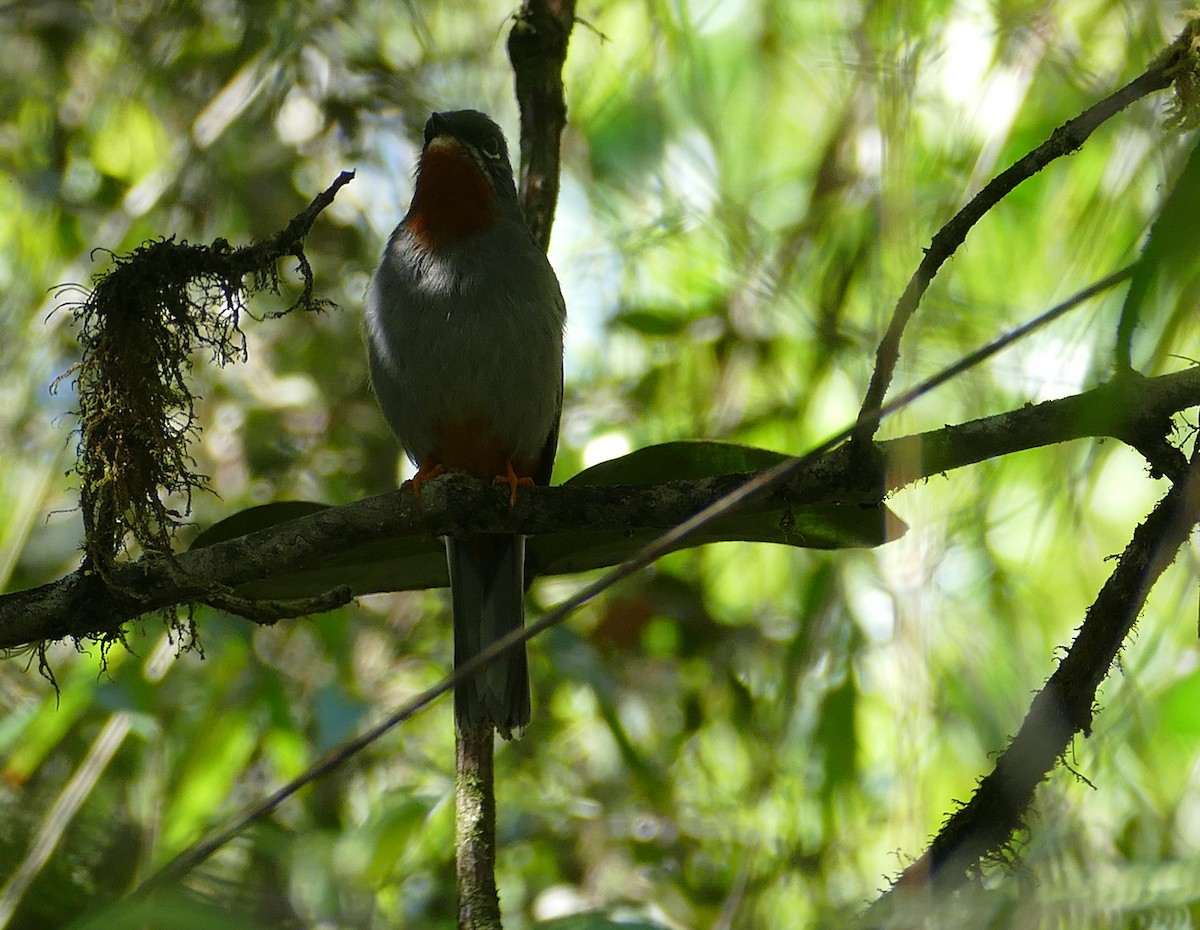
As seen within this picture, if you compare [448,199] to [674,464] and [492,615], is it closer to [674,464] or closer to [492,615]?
[492,615]

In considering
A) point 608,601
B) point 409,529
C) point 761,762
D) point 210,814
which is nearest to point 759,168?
point 608,601

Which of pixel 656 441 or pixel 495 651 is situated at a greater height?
pixel 656 441

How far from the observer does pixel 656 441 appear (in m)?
5.30

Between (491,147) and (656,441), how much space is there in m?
1.52

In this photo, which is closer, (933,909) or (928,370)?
(933,909)

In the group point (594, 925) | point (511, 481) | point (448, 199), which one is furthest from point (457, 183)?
point (594, 925)

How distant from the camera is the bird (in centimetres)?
398

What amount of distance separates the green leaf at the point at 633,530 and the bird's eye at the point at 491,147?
1.81 m

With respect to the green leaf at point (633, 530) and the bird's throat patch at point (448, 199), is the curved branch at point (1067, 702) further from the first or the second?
the bird's throat patch at point (448, 199)

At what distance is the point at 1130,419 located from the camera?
223 cm

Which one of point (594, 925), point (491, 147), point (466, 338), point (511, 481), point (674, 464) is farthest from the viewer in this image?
point (491, 147)

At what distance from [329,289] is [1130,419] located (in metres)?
4.52

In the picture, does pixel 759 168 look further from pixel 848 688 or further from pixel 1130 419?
pixel 1130 419

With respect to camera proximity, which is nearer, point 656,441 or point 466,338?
point 466,338
